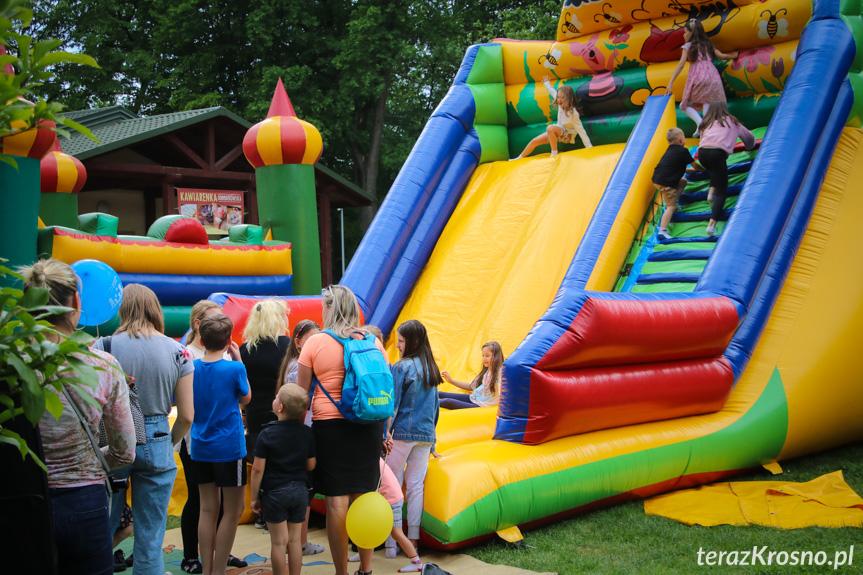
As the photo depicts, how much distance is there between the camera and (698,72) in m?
6.47

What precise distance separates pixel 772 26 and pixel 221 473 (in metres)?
5.50

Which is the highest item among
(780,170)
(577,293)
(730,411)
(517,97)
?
(517,97)

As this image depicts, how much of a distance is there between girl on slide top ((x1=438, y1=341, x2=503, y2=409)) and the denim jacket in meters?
1.23

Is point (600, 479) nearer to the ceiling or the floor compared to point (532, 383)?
nearer to the floor

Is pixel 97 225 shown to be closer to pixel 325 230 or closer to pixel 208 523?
pixel 208 523

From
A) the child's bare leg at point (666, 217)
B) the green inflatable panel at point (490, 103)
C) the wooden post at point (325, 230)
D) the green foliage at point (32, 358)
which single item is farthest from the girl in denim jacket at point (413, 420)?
the wooden post at point (325, 230)

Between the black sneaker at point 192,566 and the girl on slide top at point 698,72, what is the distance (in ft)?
16.0

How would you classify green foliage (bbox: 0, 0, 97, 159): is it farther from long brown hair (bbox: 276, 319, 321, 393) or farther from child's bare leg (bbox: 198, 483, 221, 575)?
long brown hair (bbox: 276, 319, 321, 393)

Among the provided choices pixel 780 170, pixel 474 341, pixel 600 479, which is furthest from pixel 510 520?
pixel 780 170

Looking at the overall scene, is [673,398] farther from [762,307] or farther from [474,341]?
[474,341]

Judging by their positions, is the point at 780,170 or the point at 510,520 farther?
the point at 780,170

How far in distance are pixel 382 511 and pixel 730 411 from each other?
104 inches

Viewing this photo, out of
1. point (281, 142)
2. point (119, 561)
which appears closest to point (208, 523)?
point (119, 561)

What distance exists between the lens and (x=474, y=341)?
19.8 feet
